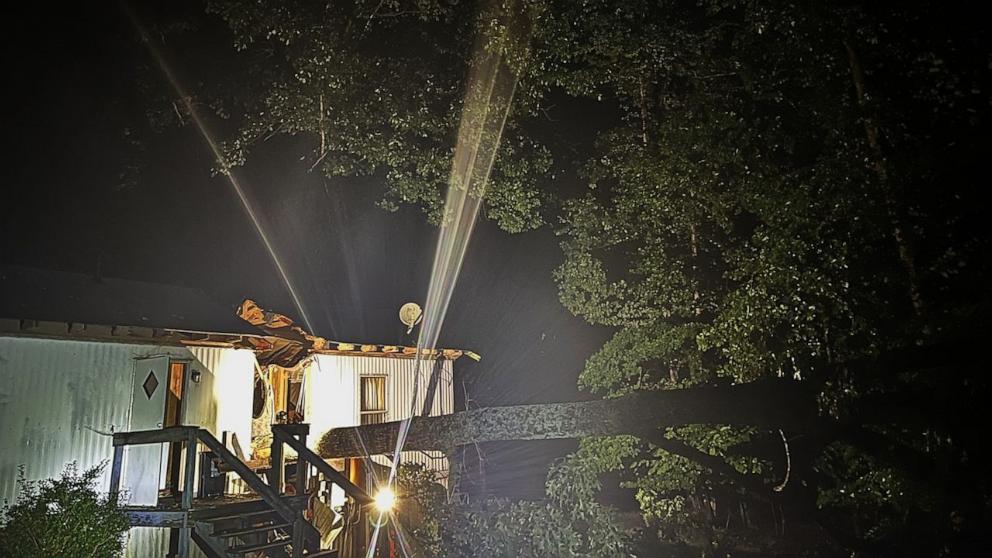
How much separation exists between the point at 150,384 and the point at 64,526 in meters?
2.46

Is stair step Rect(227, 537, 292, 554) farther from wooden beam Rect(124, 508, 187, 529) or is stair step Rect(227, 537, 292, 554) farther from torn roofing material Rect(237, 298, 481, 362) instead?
torn roofing material Rect(237, 298, 481, 362)

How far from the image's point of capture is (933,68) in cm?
508

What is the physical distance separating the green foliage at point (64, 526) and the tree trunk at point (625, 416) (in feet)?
12.3

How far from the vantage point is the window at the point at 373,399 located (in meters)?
11.0

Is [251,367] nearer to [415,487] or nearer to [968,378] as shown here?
[415,487]

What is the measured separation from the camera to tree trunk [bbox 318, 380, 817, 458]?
5441 millimetres

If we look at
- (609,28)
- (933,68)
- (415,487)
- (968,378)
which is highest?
(609,28)

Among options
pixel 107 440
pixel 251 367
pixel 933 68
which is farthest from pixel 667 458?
pixel 107 440

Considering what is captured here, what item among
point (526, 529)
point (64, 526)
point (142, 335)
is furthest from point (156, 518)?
point (526, 529)

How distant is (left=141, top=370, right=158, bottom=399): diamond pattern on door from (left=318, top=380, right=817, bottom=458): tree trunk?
323cm

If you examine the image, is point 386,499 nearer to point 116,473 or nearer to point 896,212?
point 116,473

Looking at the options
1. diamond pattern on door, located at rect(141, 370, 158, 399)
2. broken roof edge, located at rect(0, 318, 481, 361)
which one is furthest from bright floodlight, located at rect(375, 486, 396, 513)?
diamond pattern on door, located at rect(141, 370, 158, 399)

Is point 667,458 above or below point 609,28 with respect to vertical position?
below

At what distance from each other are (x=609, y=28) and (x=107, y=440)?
859cm
